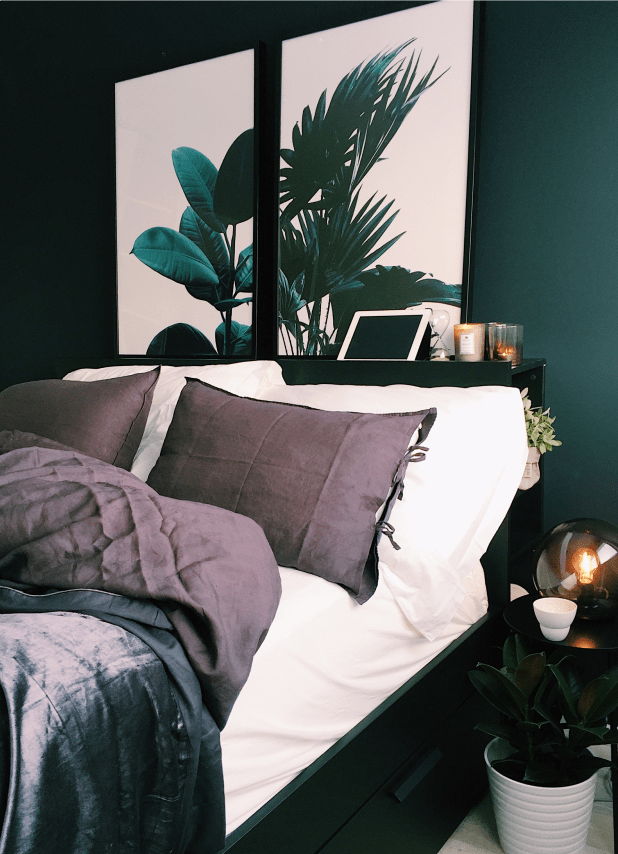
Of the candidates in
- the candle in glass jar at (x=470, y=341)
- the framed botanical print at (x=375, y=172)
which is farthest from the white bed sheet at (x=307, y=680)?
the framed botanical print at (x=375, y=172)

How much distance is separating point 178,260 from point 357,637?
178cm

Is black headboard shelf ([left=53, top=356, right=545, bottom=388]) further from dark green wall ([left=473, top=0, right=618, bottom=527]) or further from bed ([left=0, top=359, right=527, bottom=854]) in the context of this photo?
dark green wall ([left=473, top=0, right=618, bottom=527])

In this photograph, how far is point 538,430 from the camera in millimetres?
1940

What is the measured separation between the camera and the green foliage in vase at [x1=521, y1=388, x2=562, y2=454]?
1.94 meters

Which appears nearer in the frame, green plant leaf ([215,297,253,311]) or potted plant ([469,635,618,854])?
potted plant ([469,635,618,854])

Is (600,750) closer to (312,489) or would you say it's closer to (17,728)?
(312,489)

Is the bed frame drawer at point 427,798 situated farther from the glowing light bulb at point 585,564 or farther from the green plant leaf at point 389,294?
the green plant leaf at point 389,294

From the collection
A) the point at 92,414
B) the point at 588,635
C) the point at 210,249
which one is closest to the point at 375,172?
the point at 210,249

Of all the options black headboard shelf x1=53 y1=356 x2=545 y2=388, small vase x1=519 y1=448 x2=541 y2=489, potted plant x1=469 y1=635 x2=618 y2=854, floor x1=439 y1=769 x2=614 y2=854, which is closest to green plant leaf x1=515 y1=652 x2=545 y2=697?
potted plant x1=469 y1=635 x2=618 y2=854

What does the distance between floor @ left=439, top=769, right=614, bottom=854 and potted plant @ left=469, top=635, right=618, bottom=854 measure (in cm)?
6

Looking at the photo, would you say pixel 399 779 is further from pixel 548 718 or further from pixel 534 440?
pixel 534 440

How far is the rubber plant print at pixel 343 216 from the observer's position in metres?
2.18

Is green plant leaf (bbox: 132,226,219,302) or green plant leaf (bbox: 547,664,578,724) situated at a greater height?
green plant leaf (bbox: 132,226,219,302)

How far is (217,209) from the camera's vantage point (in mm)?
2510
